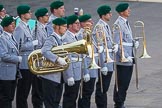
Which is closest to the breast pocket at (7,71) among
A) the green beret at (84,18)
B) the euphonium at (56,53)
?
the euphonium at (56,53)

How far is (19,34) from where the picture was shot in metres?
11.6

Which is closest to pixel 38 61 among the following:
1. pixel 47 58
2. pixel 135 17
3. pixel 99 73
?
pixel 47 58

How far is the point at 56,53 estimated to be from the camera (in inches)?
429

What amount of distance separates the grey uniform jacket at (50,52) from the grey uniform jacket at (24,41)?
0.72m

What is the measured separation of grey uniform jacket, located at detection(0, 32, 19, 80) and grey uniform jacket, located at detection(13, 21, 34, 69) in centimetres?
29

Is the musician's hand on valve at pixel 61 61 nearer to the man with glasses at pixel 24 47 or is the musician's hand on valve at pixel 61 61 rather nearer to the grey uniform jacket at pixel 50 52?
the grey uniform jacket at pixel 50 52

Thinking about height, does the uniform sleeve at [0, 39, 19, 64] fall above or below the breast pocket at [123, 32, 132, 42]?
below

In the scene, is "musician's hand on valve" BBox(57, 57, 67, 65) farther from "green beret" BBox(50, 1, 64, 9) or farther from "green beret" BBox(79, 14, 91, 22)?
"green beret" BBox(50, 1, 64, 9)

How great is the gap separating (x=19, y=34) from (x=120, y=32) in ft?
5.66

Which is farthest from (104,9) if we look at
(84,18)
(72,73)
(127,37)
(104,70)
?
(72,73)

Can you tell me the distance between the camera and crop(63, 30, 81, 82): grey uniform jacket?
11086 millimetres

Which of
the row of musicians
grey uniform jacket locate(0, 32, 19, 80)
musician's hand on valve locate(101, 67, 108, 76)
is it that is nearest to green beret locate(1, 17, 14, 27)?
the row of musicians

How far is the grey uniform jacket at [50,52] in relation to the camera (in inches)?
426

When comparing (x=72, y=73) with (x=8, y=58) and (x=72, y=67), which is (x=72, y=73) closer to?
(x=72, y=67)
